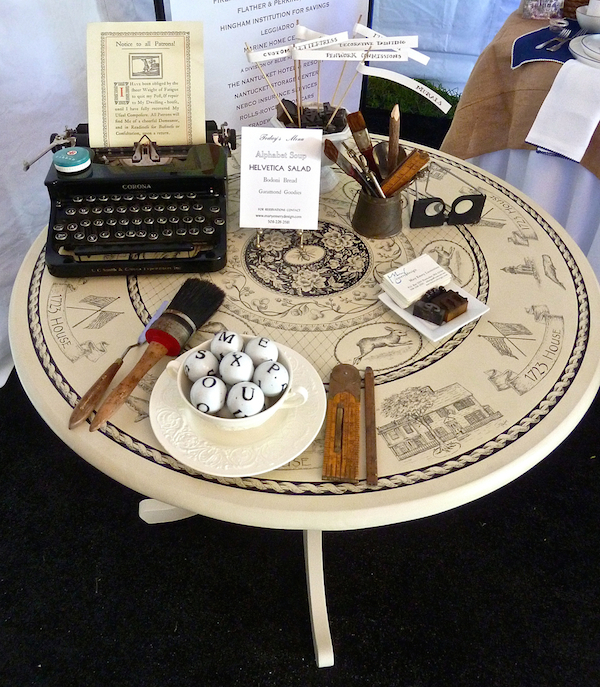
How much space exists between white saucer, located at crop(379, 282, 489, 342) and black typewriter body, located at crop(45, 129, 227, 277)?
0.36 metres

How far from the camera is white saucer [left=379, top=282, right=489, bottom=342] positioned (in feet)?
3.25

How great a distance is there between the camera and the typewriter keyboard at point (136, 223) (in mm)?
1087

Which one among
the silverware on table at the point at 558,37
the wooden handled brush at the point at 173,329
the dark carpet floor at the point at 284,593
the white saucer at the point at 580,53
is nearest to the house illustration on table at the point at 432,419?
the wooden handled brush at the point at 173,329

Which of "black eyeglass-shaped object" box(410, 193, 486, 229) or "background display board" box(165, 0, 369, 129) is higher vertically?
"background display board" box(165, 0, 369, 129)

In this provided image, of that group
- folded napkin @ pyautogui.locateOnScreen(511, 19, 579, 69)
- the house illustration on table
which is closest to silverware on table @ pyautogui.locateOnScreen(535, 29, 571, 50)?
folded napkin @ pyautogui.locateOnScreen(511, 19, 579, 69)

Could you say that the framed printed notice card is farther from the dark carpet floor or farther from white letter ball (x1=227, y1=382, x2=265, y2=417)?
the dark carpet floor

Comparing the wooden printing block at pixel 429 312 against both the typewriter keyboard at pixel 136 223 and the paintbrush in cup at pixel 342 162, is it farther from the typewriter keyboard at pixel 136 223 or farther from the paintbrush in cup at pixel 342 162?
the typewriter keyboard at pixel 136 223

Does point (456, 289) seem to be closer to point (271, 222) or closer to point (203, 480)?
point (271, 222)

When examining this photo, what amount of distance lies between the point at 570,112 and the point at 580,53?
0.19 m

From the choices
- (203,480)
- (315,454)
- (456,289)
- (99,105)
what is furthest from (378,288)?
(99,105)

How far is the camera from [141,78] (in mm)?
1147

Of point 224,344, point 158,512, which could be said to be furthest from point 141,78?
point 158,512

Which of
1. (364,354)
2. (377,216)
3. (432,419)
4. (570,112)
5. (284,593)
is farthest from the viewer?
(570,112)

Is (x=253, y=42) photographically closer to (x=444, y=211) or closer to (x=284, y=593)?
(x=444, y=211)
